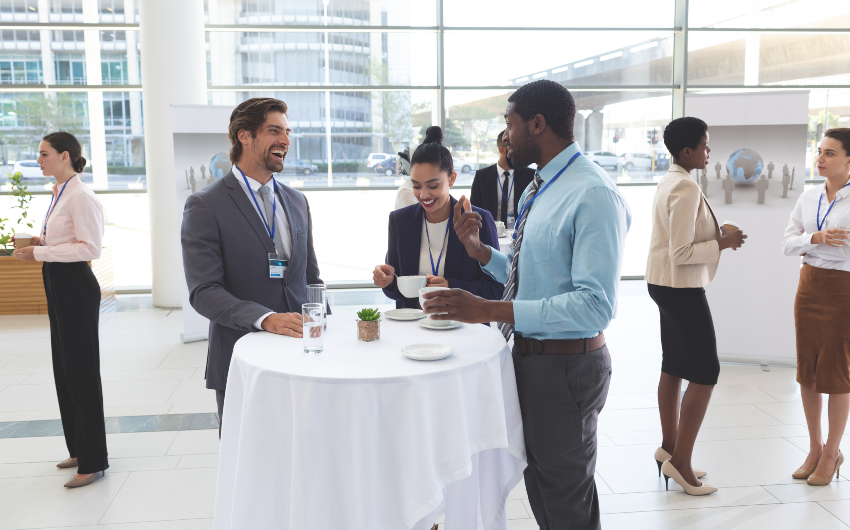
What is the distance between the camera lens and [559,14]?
8258mm

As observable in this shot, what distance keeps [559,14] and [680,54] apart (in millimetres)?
1653

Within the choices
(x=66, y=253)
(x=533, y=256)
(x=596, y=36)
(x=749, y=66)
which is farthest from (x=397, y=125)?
(x=533, y=256)

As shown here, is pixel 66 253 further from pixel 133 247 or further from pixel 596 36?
pixel 596 36

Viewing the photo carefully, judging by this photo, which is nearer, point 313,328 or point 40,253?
point 313,328

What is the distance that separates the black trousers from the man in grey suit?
1.27 meters

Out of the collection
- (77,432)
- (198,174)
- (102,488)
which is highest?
(198,174)

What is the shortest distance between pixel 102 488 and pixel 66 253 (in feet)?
3.93

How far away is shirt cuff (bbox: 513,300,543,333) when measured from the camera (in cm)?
177

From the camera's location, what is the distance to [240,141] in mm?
2371

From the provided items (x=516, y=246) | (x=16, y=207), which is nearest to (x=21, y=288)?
(x=16, y=207)

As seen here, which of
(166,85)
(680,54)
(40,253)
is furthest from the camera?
(680,54)

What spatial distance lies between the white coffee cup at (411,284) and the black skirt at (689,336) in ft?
4.65

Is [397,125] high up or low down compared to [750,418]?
up

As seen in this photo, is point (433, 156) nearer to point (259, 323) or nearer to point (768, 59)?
point (259, 323)
